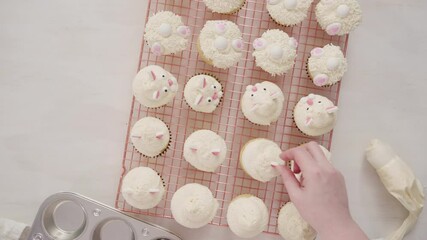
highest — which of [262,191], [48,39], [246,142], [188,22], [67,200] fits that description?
[188,22]

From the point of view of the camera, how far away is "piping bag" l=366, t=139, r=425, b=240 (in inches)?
76.9

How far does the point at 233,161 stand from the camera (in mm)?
1978

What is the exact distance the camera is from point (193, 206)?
5.83ft

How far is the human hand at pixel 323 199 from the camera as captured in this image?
1.59m

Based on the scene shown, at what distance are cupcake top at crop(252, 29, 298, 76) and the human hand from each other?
1.19 feet

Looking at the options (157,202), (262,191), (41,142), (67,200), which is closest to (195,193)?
(157,202)

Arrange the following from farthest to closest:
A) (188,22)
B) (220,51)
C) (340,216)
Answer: (188,22) → (220,51) → (340,216)

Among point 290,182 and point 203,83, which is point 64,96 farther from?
point 290,182

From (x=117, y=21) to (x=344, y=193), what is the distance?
1.08 meters

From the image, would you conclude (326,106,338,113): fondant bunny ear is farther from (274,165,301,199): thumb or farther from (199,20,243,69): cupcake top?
(199,20,243,69): cupcake top

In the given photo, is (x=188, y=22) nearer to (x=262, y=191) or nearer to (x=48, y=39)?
(x=48, y=39)

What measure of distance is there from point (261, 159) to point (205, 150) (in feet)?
0.67

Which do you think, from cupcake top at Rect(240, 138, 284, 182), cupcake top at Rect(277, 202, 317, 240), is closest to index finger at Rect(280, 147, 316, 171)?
cupcake top at Rect(240, 138, 284, 182)

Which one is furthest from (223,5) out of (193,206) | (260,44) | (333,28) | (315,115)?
(193,206)
